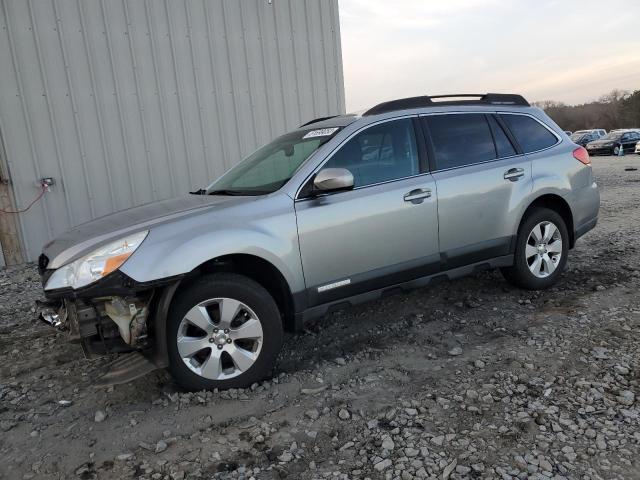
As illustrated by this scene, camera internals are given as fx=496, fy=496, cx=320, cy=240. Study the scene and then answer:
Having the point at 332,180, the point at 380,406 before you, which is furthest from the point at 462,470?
the point at 332,180

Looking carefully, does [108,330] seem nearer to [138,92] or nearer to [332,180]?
[332,180]

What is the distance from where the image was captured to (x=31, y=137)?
23.7 ft

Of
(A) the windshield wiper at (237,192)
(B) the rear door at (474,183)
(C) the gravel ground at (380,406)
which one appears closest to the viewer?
(C) the gravel ground at (380,406)

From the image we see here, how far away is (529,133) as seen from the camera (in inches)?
185

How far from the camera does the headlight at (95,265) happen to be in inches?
112

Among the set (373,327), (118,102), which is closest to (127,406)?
(373,327)

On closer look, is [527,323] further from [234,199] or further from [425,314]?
[234,199]

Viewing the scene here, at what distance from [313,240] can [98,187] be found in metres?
5.53

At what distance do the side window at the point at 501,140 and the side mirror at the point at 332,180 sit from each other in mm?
1782

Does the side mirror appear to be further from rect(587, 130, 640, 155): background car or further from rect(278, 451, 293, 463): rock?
rect(587, 130, 640, 155): background car

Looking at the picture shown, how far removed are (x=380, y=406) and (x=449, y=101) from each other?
2.78m

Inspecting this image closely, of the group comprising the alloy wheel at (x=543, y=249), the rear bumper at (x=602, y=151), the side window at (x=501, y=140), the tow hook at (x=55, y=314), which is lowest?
the rear bumper at (x=602, y=151)

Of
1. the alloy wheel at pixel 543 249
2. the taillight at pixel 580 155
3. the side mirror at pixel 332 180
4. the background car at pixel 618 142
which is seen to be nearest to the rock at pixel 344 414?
the side mirror at pixel 332 180

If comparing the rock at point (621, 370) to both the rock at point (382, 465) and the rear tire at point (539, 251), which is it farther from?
the rock at point (382, 465)
